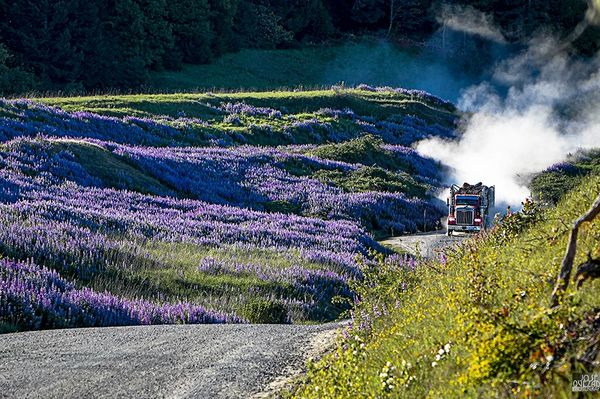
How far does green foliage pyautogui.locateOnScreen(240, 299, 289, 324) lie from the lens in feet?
53.8

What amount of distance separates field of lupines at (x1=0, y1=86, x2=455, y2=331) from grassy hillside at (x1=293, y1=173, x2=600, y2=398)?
9.83ft

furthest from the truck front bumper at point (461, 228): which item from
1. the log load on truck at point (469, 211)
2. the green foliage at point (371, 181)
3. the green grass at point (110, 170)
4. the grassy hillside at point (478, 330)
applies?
the grassy hillside at point (478, 330)

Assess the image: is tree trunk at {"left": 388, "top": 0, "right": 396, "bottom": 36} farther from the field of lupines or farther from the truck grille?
the truck grille

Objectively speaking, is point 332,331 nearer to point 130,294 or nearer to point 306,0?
point 130,294

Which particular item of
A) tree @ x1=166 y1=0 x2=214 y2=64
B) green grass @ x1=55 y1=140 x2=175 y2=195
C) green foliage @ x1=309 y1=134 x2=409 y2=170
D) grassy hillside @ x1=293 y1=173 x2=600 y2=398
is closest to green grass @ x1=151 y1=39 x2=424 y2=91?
tree @ x1=166 y1=0 x2=214 y2=64

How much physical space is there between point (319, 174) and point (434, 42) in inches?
2804

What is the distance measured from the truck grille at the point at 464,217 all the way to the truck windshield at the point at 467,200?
0.33 metres

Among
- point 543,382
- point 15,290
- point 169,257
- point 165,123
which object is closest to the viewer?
point 543,382

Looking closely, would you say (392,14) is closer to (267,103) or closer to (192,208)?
(267,103)

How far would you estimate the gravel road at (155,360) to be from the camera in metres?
9.29

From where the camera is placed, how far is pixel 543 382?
5.46 m

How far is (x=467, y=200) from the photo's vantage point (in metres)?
27.5

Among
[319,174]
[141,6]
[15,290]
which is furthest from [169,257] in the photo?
[141,6]

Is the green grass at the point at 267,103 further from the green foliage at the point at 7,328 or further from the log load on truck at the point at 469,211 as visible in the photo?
the green foliage at the point at 7,328
